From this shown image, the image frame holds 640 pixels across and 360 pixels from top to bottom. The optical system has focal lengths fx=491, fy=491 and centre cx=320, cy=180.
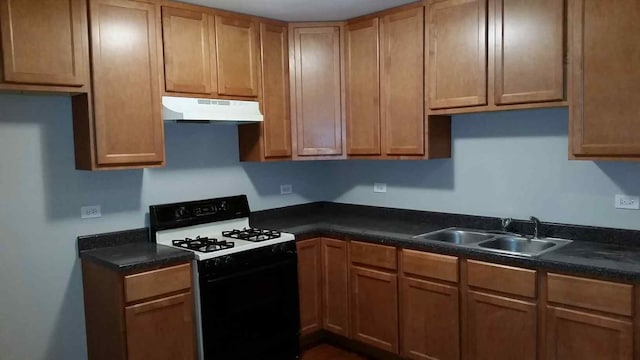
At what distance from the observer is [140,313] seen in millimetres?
2699

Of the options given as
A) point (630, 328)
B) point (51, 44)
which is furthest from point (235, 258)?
point (630, 328)

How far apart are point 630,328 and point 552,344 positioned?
0.38m

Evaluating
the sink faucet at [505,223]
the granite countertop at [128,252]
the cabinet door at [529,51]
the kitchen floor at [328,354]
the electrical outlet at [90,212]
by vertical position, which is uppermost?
the cabinet door at [529,51]

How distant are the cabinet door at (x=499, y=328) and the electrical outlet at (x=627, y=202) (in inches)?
32.5

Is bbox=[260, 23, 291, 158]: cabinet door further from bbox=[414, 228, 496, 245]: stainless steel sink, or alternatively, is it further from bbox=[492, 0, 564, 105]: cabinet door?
bbox=[492, 0, 564, 105]: cabinet door

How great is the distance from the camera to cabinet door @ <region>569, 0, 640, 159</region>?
7.90 ft

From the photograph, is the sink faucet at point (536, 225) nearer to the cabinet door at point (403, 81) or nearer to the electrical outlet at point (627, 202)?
the electrical outlet at point (627, 202)

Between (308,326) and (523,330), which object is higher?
(523,330)

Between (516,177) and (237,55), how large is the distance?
2.09 meters

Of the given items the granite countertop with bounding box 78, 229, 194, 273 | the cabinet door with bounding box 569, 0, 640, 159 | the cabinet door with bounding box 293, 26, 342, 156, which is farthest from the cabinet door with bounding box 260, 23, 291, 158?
the cabinet door with bounding box 569, 0, 640, 159

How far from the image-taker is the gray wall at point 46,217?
2801mm

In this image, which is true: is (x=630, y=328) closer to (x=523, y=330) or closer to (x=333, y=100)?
(x=523, y=330)

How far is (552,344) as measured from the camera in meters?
2.54

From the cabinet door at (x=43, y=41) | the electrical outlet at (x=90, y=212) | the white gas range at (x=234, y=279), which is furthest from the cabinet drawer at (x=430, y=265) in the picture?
the cabinet door at (x=43, y=41)
